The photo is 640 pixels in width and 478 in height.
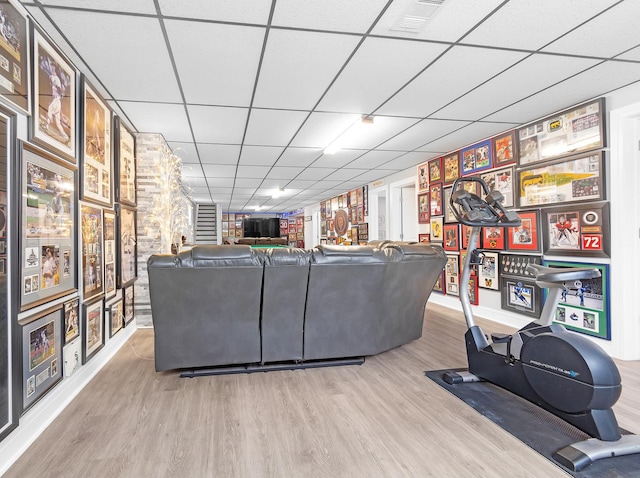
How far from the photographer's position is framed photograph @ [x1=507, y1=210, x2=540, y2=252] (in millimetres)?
4195

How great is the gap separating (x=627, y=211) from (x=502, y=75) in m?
1.75

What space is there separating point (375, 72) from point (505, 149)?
2601 mm

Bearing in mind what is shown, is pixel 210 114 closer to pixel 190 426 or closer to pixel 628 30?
pixel 190 426

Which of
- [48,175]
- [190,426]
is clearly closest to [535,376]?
[190,426]

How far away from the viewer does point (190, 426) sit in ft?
7.16

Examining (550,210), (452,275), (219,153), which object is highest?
(219,153)

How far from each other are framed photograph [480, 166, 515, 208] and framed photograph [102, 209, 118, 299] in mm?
4305

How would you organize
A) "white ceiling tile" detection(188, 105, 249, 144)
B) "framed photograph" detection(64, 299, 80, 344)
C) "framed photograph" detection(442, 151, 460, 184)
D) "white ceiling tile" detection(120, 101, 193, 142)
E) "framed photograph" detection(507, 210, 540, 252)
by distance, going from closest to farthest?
"framed photograph" detection(64, 299, 80, 344), "white ceiling tile" detection(120, 101, 193, 142), "white ceiling tile" detection(188, 105, 249, 144), "framed photograph" detection(507, 210, 540, 252), "framed photograph" detection(442, 151, 460, 184)

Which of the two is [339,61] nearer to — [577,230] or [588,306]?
[577,230]

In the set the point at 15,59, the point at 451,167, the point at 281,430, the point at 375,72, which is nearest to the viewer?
the point at 15,59

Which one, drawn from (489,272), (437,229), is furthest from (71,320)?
(437,229)

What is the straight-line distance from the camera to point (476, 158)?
5168mm

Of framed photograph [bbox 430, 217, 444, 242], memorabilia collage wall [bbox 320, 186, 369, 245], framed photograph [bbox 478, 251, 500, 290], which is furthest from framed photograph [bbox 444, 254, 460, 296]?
memorabilia collage wall [bbox 320, 186, 369, 245]

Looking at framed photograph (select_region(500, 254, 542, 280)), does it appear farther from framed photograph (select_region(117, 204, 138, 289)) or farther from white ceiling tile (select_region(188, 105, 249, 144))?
framed photograph (select_region(117, 204, 138, 289))
